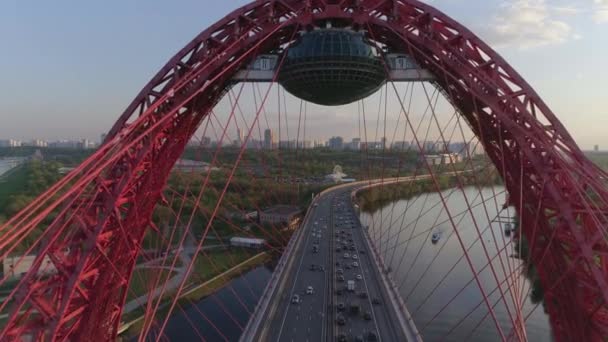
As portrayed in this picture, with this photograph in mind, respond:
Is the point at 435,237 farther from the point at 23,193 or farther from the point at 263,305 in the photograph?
the point at 23,193

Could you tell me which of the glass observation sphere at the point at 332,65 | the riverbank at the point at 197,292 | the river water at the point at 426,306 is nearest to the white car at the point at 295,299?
the river water at the point at 426,306

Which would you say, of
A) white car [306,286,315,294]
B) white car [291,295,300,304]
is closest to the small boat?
white car [306,286,315,294]

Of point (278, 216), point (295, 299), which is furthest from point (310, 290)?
point (278, 216)

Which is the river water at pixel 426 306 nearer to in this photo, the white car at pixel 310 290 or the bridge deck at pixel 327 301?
the bridge deck at pixel 327 301

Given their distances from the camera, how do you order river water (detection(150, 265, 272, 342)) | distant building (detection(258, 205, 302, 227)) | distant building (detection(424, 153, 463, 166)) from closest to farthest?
distant building (detection(424, 153, 463, 166)) → river water (detection(150, 265, 272, 342)) → distant building (detection(258, 205, 302, 227))

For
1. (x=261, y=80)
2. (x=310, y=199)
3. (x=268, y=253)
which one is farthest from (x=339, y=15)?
(x=310, y=199)

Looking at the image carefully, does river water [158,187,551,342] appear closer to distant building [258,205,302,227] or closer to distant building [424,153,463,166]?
distant building [424,153,463,166]
